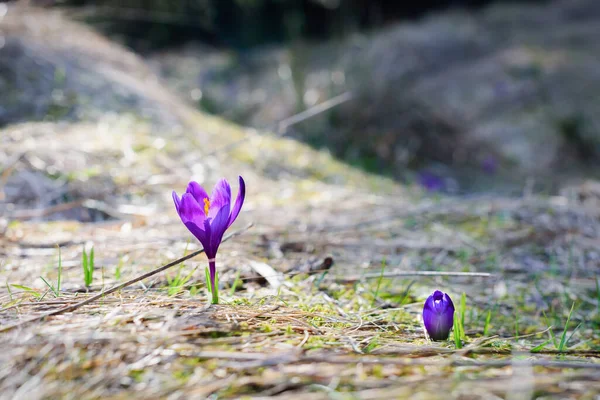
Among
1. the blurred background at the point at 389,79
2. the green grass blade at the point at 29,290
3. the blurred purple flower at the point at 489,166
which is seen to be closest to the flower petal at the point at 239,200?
the green grass blade at the point at 29,290

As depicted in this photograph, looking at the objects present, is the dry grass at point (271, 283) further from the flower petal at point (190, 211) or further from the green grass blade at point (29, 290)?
the flower petal at point (190, 211)

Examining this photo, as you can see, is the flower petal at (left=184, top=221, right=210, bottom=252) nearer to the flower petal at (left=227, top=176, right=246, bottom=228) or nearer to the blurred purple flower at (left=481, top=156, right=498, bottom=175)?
the flower petal at (left=227, top=176, right=246, bottom=228)

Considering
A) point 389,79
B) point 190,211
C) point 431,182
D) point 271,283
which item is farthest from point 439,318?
point 389,79

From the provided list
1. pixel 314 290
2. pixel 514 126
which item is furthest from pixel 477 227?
pixel 514 126

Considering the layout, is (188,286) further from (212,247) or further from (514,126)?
(514,126)

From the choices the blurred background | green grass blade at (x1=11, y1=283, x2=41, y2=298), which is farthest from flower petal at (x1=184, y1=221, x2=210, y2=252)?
the blurred background

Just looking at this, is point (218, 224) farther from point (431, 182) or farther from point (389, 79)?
point (389, 79)
